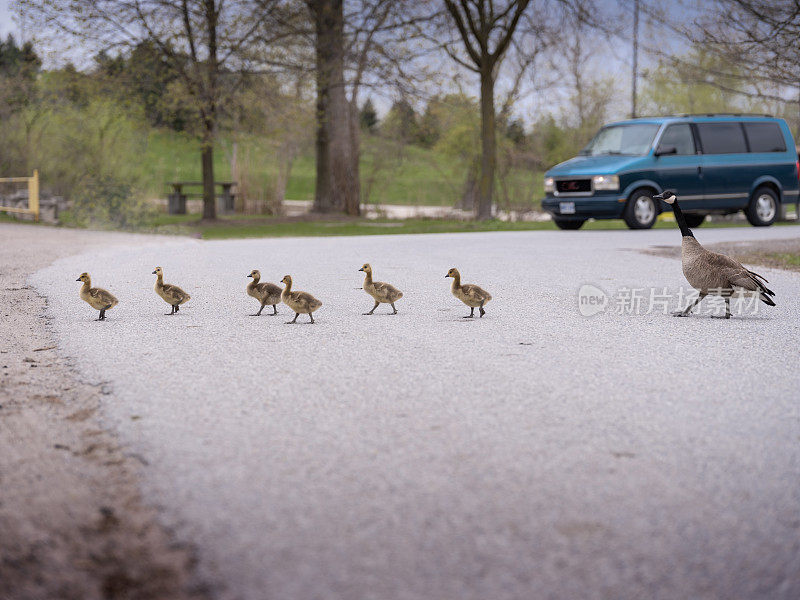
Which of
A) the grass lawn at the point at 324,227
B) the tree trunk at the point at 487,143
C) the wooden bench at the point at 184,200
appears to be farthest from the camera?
the wooden bench at the point at 184,200

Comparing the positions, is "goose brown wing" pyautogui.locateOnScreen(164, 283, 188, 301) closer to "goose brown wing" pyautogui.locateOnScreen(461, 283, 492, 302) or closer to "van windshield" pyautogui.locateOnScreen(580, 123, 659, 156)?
"goose brown wing" pyautogui.locateOnScreen(461, 283, 492, 302)

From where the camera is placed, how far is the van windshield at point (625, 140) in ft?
73.5

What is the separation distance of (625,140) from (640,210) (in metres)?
1.91

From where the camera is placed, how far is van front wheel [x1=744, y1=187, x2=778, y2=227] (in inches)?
941

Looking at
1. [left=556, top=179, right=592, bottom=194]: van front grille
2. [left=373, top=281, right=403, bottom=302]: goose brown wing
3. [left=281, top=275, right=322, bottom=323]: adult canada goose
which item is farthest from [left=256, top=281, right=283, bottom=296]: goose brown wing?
[left=556, top=179, right=592, bottom=194]: van front grille

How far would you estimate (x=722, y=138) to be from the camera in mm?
23156

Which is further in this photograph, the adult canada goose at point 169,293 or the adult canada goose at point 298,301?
the adult canada goose at point 169,293

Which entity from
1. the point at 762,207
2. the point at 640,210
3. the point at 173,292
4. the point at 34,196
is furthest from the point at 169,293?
the point at 34,196

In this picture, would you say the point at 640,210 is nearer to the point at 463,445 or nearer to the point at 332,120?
the point at 332,120

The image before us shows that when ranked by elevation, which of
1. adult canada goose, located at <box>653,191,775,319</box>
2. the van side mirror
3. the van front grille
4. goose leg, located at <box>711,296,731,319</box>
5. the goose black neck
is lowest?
goose leg, located at <box>711,296,731,319</box>

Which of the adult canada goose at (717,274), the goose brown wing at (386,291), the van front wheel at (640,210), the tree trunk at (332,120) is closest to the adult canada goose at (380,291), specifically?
the goose brown wing at (386,291)

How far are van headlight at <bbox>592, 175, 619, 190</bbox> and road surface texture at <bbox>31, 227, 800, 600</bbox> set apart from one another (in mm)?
12574

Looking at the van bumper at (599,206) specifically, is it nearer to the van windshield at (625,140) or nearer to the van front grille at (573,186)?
the van front grille at (573,186)

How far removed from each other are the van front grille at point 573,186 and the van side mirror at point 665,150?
1.76 metres
